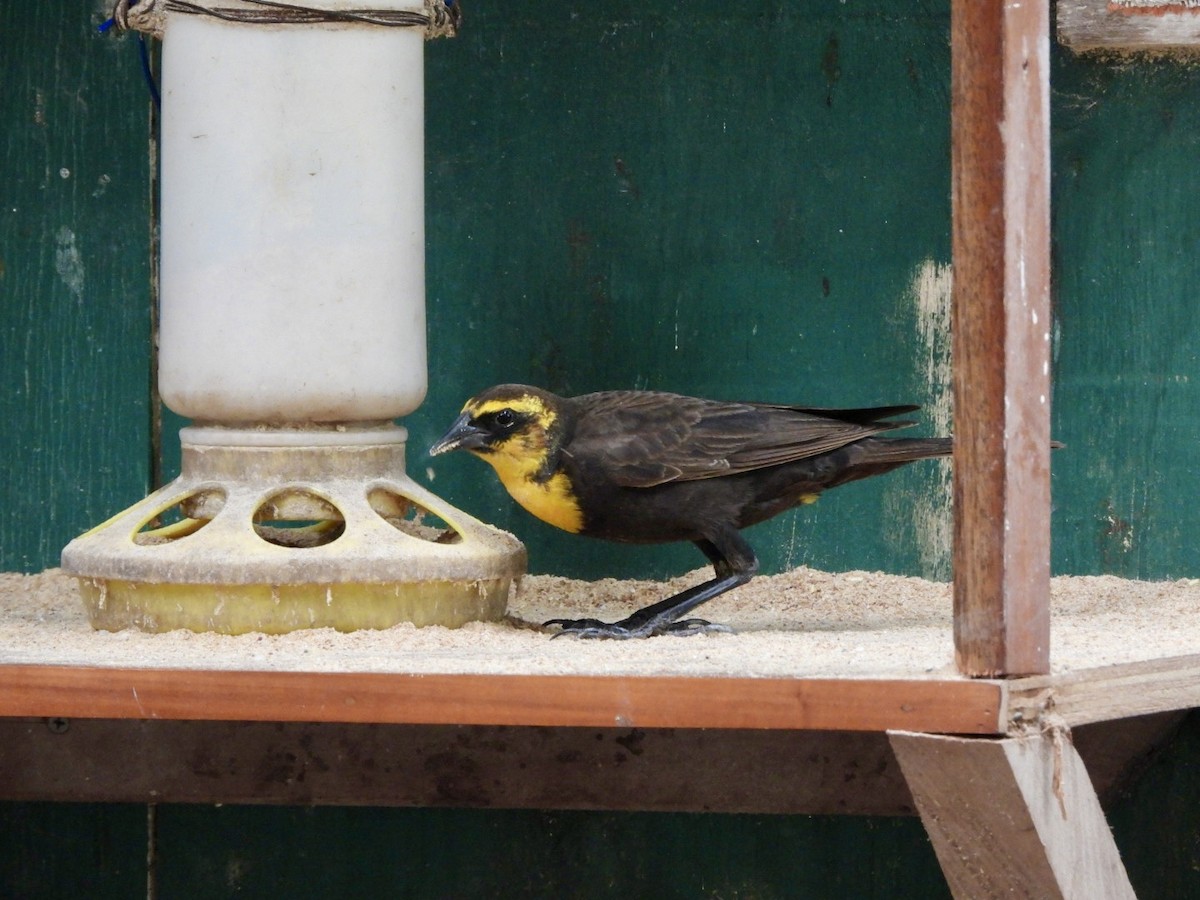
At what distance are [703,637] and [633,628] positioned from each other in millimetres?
224

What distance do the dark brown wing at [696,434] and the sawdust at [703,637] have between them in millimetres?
353

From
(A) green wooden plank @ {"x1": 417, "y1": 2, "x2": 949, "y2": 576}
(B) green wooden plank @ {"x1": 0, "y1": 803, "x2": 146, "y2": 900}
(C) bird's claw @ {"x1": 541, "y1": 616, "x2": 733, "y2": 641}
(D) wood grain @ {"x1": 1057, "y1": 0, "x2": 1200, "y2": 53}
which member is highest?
(D) wood grain @ {"x1": 1057, "y1": 0, "x2": 1200, "y2": 53}

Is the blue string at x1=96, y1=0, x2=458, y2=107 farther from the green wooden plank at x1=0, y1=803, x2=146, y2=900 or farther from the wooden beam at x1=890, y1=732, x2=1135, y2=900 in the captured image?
the wooden beam at x1=890, y1=732, x2=1135, y2=900

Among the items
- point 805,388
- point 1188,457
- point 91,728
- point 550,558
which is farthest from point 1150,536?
point 91,728

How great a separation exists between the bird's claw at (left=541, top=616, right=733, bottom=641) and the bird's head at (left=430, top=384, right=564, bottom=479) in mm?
327

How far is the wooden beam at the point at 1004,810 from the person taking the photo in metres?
2.46

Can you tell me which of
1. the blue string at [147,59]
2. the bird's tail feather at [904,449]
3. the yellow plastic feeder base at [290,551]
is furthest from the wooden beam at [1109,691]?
the blue string at [147,59]

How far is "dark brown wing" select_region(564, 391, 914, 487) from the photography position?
3531mm

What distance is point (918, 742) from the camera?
2.51m

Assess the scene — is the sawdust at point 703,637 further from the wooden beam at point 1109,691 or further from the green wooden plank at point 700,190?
the green wooden plank at point 700,190

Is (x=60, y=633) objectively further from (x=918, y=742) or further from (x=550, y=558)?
(x=918, y=742)

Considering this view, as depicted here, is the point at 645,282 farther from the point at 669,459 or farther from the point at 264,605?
the point at 264,605

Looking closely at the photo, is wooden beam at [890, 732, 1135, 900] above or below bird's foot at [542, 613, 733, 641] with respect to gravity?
below

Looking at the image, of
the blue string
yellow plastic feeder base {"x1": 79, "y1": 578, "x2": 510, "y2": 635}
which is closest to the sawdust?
yellow plastic feeder base {"x1": 79, "y1": 578, "x2": 510, "y2": 635}
